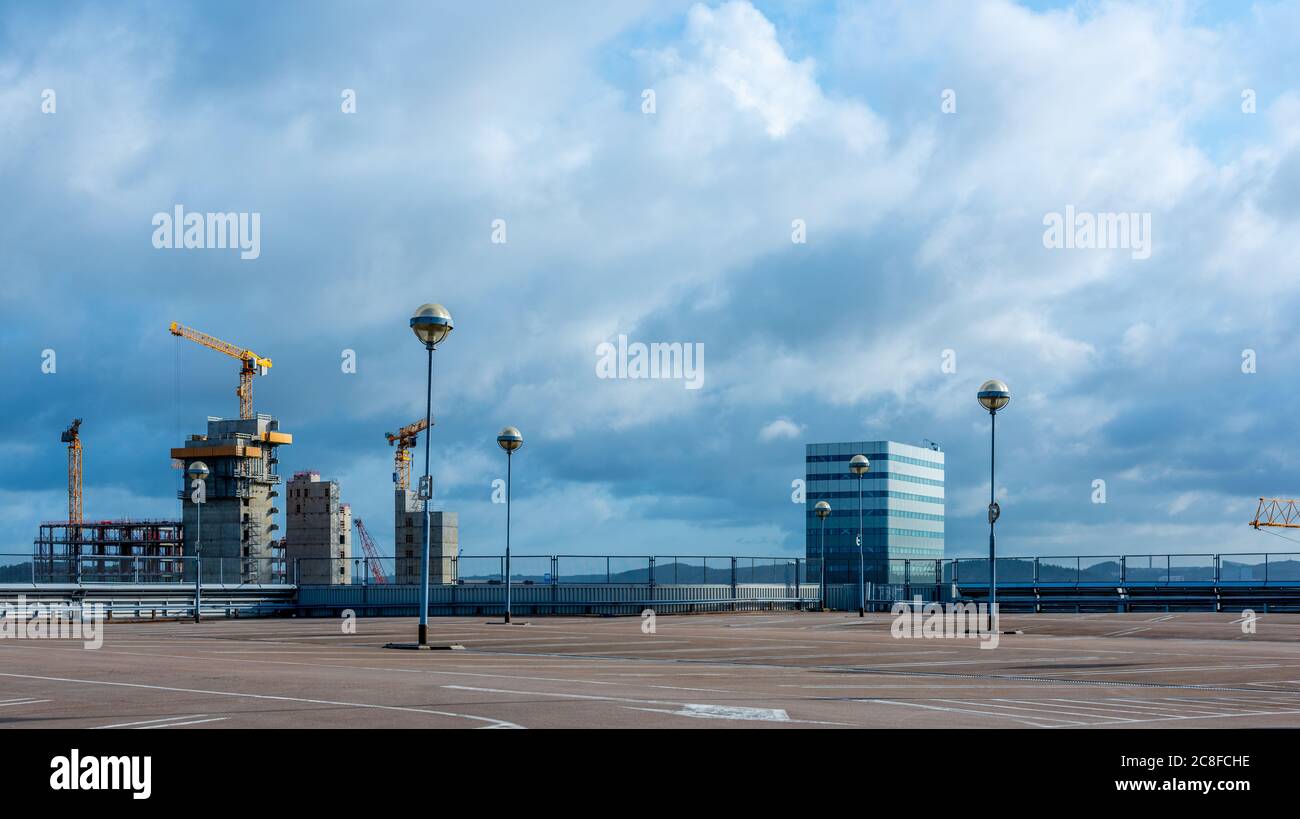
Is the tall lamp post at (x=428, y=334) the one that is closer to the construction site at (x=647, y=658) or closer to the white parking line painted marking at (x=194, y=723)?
the construction site at (x=647, y=658)

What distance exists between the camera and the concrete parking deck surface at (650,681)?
12.6 meters

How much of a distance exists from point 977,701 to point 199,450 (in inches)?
7229

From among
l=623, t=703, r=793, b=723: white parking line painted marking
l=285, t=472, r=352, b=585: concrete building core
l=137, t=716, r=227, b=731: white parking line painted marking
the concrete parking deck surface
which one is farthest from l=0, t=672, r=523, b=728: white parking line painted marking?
l=285, t=472, r=352, b=585: concrete building core

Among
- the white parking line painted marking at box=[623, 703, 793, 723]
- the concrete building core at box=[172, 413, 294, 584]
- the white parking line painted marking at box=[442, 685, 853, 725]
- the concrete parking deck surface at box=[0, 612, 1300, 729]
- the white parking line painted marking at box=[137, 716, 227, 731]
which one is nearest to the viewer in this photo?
the white parking line painted marking at box=[137, 716, 227, 731]

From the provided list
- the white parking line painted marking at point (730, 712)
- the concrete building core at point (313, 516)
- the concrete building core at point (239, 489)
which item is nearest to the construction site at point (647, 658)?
the white parking line painted marking at point (730, 712)

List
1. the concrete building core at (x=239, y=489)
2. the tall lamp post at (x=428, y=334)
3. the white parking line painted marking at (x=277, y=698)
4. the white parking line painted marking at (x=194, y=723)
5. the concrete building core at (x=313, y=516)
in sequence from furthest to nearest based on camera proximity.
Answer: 1. the concrete building core at (x=313, y=516)
2. the concrete building core at (x=239, y=489)
3. the tall lamp post at (x=428, y=334)
4. the white parking line painted marking at (x=277, y=698)
5. the white parking line painted marking at (x=194, y=723)

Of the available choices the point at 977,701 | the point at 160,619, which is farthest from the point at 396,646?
the point at 160,619

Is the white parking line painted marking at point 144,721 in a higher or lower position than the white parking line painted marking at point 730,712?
higher

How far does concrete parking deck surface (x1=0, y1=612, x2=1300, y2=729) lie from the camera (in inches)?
496

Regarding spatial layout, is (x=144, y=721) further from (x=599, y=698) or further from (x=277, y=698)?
(x=599, y=698)

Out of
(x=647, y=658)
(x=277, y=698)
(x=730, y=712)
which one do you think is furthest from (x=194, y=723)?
(x=647, y=658)

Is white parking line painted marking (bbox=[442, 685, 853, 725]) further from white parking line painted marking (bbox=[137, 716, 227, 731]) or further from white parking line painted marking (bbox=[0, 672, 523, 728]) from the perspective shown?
white parking line painted marking (bbox=[137, 716, 227, 731])

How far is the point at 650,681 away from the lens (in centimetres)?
1734
